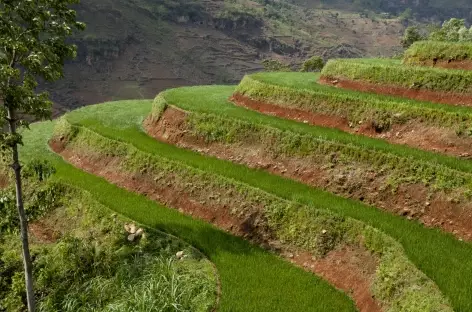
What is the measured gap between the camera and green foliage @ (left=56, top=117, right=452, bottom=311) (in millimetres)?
12547

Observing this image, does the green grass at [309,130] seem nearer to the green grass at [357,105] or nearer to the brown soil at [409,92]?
the green grass at [357,105]

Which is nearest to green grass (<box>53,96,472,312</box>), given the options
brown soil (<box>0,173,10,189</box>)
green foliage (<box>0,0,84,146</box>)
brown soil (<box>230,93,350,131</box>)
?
brown soil (<box>230,93,350,131</box>)

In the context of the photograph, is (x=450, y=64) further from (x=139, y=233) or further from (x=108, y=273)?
(x=108, y=273)

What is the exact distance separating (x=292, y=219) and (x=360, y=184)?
3.62m

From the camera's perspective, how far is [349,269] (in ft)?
48.5

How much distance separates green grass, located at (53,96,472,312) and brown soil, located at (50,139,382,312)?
35.8 inches

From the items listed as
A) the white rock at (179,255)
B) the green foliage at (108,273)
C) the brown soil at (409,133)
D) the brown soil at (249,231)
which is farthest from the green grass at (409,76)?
the white rock at (179,255)

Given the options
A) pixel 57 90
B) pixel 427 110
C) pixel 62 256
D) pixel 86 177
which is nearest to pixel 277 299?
pixel 62 256

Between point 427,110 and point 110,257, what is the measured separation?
50.7ft

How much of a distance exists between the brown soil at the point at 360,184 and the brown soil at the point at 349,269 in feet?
10.5

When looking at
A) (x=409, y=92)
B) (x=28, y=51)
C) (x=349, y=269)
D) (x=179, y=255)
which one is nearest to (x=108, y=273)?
(x=179, y=255)

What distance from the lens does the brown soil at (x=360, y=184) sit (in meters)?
15.8

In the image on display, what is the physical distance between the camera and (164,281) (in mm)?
13945

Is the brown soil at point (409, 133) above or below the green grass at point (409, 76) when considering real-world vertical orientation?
below
